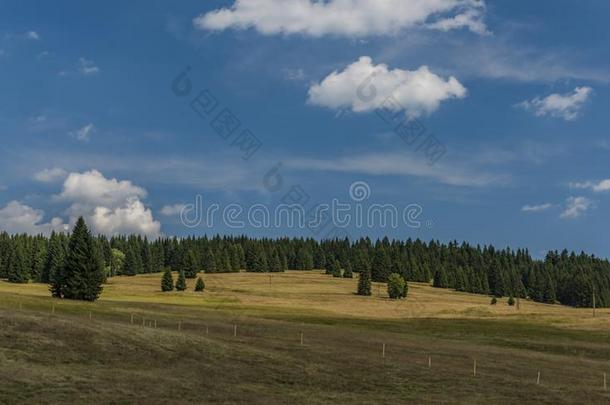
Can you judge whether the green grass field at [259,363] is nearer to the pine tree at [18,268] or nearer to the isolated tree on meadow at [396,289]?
the isolated tree on meadow at [396,289]

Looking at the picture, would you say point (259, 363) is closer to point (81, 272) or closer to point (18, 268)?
point (81, 272)

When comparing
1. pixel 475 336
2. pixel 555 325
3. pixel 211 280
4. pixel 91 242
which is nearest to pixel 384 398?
pixel 475 336

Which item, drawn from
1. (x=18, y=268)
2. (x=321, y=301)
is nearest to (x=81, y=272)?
(x=321, y=301)

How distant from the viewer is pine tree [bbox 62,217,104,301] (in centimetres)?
8762

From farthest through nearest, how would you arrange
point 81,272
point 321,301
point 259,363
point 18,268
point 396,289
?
point 18,268 < point 396,289 < point 321,301 < point 81,272 < point 259,363

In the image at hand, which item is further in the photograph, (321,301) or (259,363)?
(321,301)

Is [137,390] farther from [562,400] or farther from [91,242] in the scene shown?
[91,242]

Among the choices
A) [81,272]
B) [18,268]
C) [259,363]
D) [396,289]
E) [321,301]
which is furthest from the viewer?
[18,268]

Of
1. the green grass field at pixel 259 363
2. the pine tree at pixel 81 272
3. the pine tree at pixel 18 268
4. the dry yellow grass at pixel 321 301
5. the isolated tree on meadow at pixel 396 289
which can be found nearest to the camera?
the green grass field at pixel 259 363

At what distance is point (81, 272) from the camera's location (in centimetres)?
8831

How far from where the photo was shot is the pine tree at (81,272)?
287 feet

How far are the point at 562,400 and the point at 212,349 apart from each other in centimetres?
2557

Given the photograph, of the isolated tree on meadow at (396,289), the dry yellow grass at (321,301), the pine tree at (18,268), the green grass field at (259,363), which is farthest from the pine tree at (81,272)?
the pine tree at (18,268)

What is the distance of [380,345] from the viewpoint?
6019 cm
